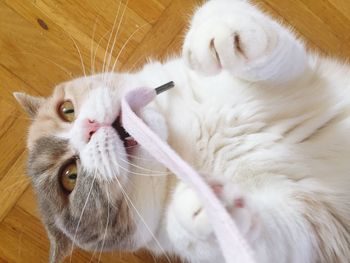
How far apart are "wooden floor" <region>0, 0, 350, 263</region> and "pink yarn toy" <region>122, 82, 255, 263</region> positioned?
70 cm

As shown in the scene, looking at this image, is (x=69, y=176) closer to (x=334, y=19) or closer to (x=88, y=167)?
(x=88, y=167)

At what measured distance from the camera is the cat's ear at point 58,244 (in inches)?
41.5

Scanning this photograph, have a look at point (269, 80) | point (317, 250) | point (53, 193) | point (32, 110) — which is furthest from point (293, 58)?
point (32, 110)

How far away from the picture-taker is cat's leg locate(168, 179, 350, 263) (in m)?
0.64

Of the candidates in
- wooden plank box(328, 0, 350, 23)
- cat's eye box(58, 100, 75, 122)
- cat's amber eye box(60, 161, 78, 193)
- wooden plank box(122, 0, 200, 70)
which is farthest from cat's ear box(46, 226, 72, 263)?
wooden plank box(328, 0, 350, 23)

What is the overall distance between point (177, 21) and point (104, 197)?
0.79 m

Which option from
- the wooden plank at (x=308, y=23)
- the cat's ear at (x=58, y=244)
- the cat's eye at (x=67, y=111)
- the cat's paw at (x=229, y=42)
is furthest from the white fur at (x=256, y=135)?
the wooden plank at (x=308, y=23)

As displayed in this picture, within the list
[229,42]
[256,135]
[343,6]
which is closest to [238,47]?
[229,42]

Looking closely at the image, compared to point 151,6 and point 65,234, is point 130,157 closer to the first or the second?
point 65,234

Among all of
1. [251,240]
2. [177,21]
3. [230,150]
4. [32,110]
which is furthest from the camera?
[177,21]

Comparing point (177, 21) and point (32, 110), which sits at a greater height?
point (177, 21)

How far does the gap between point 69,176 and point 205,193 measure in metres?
0.48

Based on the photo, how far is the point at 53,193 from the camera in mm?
978

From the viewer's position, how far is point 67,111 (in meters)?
1.03
